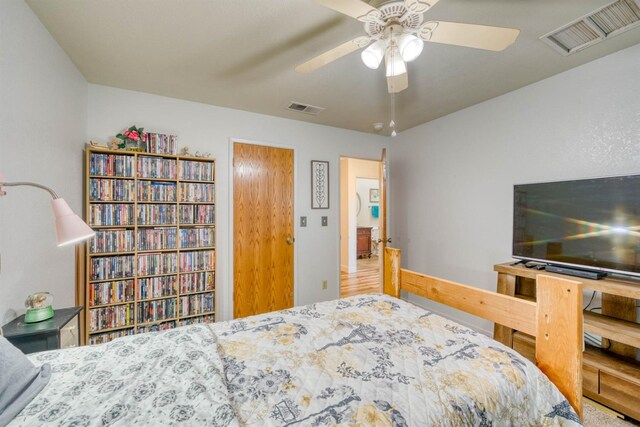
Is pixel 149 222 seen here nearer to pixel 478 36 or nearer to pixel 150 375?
pixel 150 375

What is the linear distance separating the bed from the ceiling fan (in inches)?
50.2

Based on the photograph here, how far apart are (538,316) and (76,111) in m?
3.33

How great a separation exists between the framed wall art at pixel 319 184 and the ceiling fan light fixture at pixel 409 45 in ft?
7.44

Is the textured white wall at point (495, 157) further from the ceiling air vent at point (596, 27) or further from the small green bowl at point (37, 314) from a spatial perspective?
the small green bowl at point (37, 314)

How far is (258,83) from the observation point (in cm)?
244

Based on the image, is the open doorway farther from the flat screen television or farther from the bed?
the bed

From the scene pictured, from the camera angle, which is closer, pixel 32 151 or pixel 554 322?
pixel 554 322

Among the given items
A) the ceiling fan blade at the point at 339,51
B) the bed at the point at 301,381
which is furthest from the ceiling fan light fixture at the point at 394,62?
the bed at the point at 301,381

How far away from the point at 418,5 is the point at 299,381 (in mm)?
1590

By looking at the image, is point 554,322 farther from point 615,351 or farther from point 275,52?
point 275,52

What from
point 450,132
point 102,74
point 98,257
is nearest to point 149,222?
point 98,257

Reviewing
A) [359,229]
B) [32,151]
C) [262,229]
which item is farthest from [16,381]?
[359,229]

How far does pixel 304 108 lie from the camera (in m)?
3.03

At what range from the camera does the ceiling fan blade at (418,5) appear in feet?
3.67
